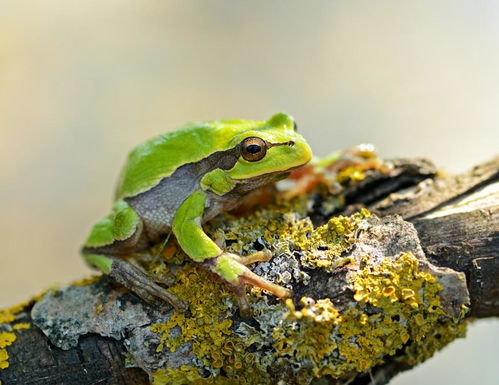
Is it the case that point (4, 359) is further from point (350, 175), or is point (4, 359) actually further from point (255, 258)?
point (350, 175)

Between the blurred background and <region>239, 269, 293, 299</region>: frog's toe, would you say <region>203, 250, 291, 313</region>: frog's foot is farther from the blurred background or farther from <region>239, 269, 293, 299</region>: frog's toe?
the blurred background

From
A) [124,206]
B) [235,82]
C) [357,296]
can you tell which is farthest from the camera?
[235,82]

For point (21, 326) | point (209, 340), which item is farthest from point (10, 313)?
point (209, 340)

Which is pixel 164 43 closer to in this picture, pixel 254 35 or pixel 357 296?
pixel 254 35

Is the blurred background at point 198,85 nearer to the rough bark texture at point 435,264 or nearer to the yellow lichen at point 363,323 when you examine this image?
the rough bark texture at point 435,264

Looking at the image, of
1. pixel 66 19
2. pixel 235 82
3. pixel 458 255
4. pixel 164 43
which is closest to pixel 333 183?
pixel 458 255

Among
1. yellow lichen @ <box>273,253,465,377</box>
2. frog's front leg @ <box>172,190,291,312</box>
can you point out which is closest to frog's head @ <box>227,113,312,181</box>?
frog's front leg @ <box>172,190,291,312</box>

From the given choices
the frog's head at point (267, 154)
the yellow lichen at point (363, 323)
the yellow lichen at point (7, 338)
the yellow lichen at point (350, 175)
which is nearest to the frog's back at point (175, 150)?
the frog's head at point (267, 154)

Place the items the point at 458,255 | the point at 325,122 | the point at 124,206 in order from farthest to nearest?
1. the point at 325,122
2. the point at 124,206
3. the point at 458,255
